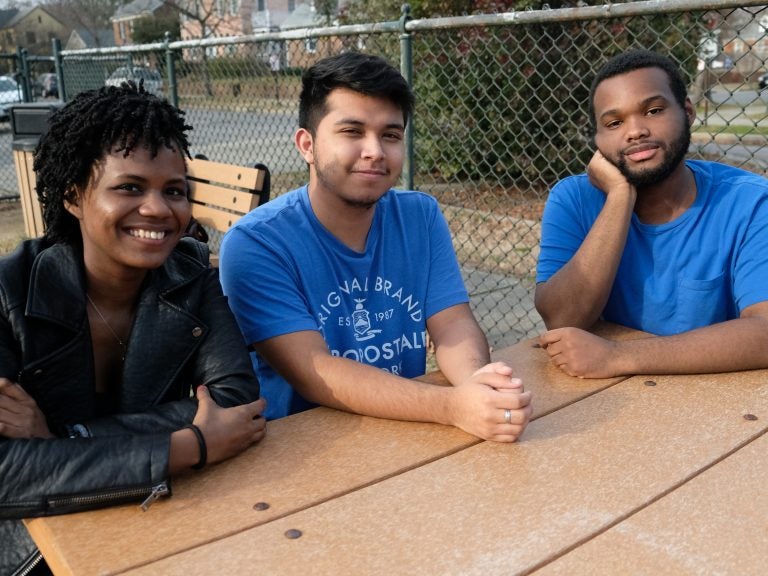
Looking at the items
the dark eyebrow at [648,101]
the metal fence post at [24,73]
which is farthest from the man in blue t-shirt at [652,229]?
the metal fence post at [24,73]

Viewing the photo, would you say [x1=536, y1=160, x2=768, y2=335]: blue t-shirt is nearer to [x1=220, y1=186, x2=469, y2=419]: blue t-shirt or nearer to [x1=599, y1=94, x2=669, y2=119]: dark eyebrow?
[x1=599, y1=94, x2=669, y2=119]: dark eyebrow

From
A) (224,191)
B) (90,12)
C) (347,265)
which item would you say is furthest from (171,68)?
(90,12)

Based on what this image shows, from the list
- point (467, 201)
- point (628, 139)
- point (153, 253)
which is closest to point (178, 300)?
point (153, 253)

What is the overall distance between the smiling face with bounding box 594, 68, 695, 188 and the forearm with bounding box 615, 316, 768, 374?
23.2 inches

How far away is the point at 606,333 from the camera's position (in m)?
2.40

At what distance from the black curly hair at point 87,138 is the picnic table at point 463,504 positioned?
0.71 metres

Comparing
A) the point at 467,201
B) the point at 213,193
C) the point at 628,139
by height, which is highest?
the point at 628,139

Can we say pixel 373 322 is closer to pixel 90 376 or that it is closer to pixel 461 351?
pixel 461 351

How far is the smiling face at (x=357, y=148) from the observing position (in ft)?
7.02

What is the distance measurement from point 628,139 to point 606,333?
60 cm

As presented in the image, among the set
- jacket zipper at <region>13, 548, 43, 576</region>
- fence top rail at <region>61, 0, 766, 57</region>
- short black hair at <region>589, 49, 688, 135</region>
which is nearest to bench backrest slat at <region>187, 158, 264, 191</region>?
fence top rail at <region>61, 0, 766, 57</region>

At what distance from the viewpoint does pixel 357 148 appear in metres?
2.15

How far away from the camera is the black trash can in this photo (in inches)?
242

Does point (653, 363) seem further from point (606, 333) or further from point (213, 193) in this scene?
point (213, 193)
